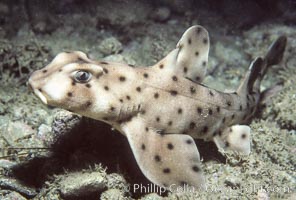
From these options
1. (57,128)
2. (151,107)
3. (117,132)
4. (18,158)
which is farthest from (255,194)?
(18,158)

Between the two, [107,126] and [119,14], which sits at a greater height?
[119,14]

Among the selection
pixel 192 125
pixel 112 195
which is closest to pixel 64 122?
pixel 112 195

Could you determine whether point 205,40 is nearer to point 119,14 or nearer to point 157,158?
point 157,158

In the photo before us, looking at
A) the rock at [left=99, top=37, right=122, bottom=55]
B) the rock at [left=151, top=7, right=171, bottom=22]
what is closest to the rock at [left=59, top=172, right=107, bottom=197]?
the rock at [left=99, top=37, right=122, bottom=55]

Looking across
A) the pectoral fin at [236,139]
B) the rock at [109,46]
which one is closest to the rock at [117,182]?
the pectoral fin at [236,139]

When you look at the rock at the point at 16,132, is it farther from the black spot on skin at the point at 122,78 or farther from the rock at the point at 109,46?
the rock at the point at 109,46
